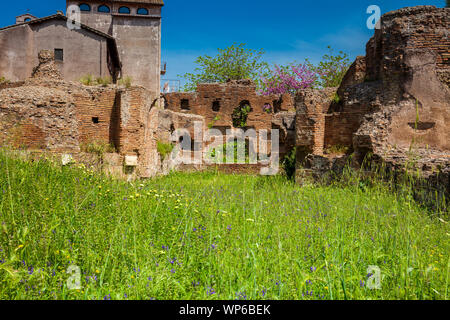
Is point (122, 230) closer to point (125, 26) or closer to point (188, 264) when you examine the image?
point (188, 264)

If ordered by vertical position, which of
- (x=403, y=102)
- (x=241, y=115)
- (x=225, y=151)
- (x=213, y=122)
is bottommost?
(x=225, y=151)

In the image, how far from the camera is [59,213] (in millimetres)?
3799

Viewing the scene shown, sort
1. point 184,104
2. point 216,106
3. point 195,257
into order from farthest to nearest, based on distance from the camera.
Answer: point 184,104 < point 216,106 < point 195,257

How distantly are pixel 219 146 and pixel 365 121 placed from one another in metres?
14.6

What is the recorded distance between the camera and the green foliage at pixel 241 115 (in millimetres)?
24688

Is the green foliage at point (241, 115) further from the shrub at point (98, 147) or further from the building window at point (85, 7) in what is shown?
the building window at point (85, 7)

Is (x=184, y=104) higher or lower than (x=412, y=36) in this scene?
higher

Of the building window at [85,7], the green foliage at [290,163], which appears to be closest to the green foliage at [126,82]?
the green foliage at [290,163]

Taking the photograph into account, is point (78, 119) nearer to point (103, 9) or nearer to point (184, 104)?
point (184, 104)

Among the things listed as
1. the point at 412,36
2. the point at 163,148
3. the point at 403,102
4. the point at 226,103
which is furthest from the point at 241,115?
the point at 403,102

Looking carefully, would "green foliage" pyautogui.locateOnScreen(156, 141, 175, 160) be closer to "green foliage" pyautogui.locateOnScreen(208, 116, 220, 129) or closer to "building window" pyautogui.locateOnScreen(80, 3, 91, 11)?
"green foliage" pyautogui.locateOnScreen(208, 116, 220, 129)

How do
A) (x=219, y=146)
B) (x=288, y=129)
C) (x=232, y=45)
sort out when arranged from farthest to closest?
(x=232, y=45) < (x=219, y=146) < (x=288, y=129)

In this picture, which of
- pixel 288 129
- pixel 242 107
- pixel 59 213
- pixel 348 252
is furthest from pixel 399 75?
pixel 242 107

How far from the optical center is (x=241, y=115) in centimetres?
2502
